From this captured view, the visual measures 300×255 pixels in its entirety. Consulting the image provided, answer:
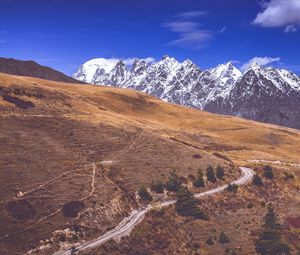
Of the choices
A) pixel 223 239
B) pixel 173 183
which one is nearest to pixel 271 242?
pixel 223 239

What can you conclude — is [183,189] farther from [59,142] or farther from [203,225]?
[59,142]

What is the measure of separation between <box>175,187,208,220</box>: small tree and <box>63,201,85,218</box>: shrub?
18531mm

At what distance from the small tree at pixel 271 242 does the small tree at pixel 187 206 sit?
11.7m

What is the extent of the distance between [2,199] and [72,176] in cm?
1529

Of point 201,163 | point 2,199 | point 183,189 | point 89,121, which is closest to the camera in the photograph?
point 2,199

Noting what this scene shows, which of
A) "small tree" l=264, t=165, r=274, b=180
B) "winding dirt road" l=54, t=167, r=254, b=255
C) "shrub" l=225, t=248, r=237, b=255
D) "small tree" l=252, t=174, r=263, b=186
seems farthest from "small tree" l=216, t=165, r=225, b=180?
"shrub" l=225, t=248, r=237, b=255

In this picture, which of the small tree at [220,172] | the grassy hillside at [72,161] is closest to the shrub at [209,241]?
the grassy hillside at [72,161]

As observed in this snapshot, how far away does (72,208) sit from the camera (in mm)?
77875

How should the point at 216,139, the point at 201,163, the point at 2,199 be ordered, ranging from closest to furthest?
the point at 2,199, the point at 201,163, the point at 216,139

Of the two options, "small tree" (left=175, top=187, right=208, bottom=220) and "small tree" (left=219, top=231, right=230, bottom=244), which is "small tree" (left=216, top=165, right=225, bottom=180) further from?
"small tree" (left=219, top=231, right=230, bottom=244)

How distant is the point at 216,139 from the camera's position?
6506 inches

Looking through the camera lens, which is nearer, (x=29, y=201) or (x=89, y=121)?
(x=29, y=201)

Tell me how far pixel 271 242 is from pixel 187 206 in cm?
1713

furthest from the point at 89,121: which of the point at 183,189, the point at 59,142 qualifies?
the point at 183,189
